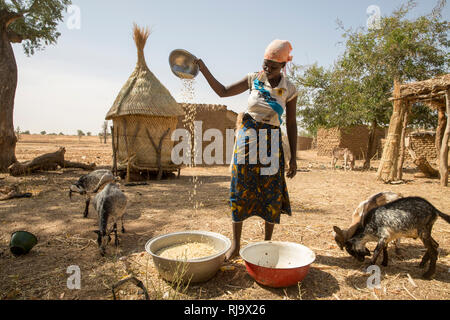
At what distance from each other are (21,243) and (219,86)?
2692mm

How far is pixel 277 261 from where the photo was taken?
2.64 metres

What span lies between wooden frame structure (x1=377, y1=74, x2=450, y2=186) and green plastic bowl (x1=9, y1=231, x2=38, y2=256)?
30.4 ft

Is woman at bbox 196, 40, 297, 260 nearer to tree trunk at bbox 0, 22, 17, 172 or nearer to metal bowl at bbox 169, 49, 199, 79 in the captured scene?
metal bowl at bbox 169, 49, 199, 79

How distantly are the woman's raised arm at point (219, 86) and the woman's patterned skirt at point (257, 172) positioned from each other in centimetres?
35

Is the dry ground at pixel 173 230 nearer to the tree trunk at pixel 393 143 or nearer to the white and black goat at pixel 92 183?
the white and black goat at pixel 92 183

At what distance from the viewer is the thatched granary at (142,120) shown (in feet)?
26.1

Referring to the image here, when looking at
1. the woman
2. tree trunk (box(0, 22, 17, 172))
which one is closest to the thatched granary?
tree trunk (box(0, 22, 17, 172))

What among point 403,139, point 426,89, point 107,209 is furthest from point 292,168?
point 403,139

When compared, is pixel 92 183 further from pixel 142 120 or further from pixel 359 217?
pixel 359 217

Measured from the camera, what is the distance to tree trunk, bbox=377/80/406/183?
823 cm

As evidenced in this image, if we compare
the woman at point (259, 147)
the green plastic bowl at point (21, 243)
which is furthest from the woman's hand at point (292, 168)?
the green plastic bowl at point (21, 243)
